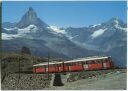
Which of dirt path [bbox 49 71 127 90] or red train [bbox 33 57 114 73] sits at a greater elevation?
red train [bbox 33 57 114 73]

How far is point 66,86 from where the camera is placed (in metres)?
25.7

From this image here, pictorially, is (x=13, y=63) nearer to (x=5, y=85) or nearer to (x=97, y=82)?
(x=5, y=85)

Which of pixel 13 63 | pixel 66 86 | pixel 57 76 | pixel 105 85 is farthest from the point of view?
pixel 13 63

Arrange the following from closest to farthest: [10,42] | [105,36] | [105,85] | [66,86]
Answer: [105,85], [66,86], [105,36], [10,42]

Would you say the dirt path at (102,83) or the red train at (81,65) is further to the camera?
the red train at (81,65)

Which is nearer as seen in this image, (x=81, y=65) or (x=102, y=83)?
(x=102, y=83)

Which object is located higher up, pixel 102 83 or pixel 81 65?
pixel 81 65

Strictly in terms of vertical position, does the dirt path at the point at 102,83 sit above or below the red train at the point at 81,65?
below

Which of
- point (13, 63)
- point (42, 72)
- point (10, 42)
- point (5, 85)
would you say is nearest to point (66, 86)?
point (42, 72)

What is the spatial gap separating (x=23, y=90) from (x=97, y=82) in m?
7.98

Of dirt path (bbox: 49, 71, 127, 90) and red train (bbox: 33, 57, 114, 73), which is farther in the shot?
red train (bbox: 33, 57, 114, 73)

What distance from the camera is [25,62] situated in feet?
174

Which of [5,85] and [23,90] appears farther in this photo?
[5,85]

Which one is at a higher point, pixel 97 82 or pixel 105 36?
pixel 105 36
